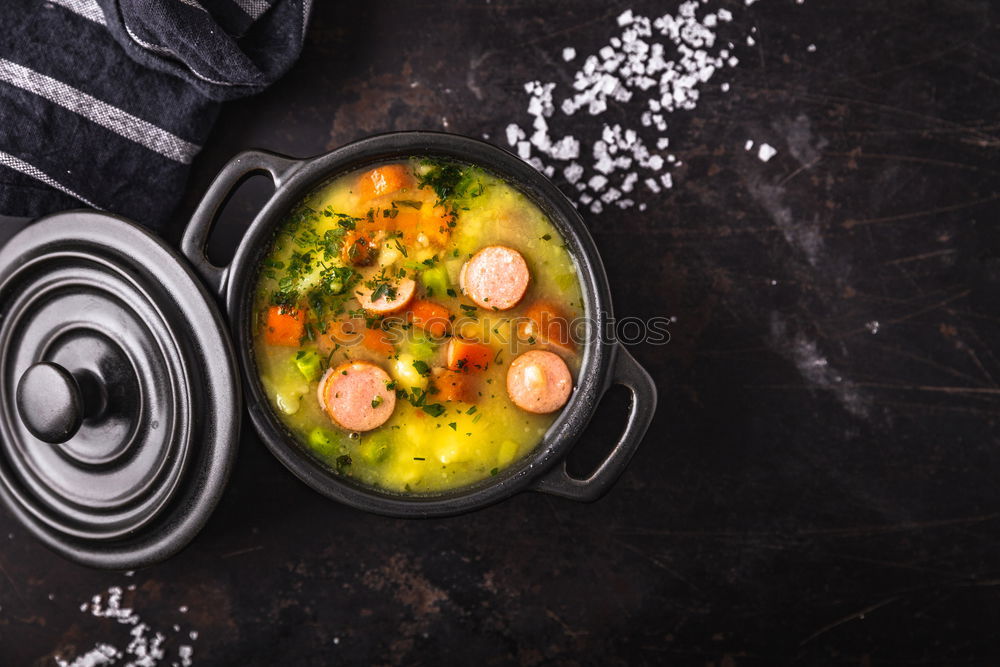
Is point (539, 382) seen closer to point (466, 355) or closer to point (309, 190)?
point (466, 355)

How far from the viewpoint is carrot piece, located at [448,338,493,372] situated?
1854 millimetres

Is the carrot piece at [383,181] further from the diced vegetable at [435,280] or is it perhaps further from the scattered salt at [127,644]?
the scattered salt at [127,644]

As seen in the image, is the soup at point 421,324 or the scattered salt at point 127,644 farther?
the scattered salt at point 127,644

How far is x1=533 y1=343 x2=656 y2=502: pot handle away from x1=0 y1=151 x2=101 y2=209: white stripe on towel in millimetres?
1454

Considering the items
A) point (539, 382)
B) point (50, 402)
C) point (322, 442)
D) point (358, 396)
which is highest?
point (539, 382)

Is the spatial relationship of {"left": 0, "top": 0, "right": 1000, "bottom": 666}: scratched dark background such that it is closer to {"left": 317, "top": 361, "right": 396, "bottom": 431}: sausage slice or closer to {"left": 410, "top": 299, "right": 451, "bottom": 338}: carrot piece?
{"left": 317, "top": 361, "right": 396, "bottom": 431}: sausage slice

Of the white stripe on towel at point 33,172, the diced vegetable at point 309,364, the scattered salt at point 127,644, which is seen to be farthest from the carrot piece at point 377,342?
the scattered salt at point 127,644

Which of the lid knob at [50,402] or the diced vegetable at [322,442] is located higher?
the diced vegetable at [322,442]

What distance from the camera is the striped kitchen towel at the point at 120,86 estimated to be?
1.92 metres

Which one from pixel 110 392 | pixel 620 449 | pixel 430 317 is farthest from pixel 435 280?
pixel 110 392

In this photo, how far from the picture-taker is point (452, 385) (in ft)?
6.10

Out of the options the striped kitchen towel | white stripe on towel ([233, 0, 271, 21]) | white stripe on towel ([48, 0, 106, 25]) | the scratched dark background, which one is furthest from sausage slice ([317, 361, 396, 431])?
white stripe on towel ([48, 0, 106, 25])

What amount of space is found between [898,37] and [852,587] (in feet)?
5.40

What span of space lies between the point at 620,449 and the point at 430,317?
578 mm
